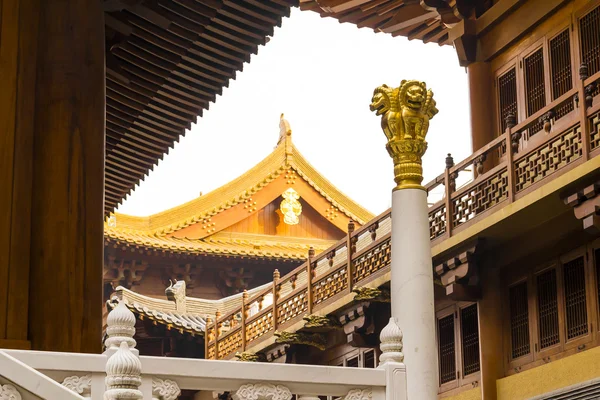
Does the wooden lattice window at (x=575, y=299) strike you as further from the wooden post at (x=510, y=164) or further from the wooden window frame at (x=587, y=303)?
the wooden post at (x=510, y=164)

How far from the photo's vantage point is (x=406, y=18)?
22.2 metres

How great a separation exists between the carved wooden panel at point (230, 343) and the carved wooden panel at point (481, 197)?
8649mm

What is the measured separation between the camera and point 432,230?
58.0 feet

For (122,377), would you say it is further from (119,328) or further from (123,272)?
(123,272)

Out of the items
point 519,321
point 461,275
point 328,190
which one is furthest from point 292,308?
point 328,190

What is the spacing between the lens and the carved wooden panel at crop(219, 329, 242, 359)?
2497 centimetres

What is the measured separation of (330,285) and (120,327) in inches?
579

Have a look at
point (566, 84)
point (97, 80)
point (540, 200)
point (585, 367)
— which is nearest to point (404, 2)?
point (566, 84)

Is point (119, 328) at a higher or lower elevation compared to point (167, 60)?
lower

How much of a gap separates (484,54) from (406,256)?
8.60m

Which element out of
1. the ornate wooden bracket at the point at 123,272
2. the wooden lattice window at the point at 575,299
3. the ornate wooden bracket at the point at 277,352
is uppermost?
the ornate wooden bracket at the point at 123,272

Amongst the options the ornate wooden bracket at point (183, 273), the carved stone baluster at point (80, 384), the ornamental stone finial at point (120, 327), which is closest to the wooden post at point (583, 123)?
the ornamental stone finial at point (120, 327)

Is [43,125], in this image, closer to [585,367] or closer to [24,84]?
[24,84]

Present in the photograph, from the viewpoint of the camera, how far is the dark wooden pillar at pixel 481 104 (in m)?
18.7
